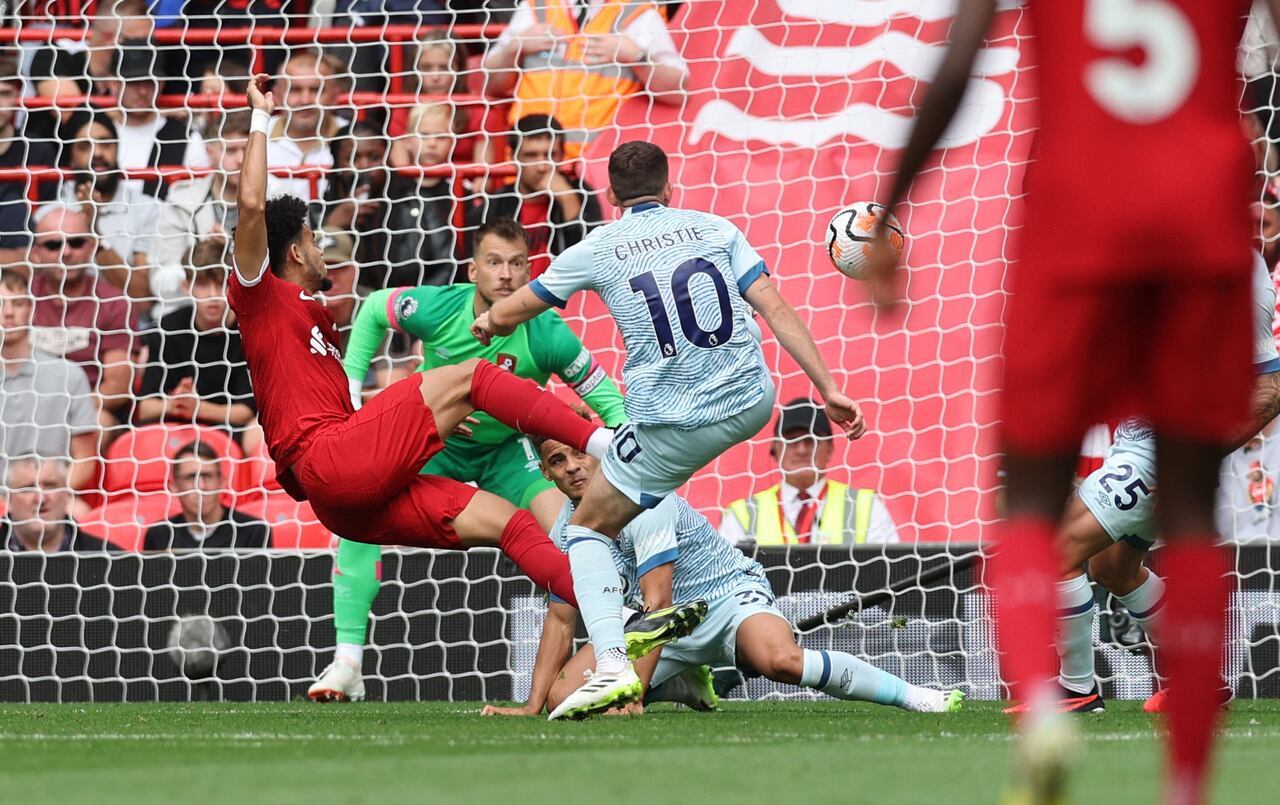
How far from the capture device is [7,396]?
375 inches

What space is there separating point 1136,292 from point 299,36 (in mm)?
7848

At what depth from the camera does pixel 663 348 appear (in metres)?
5.61

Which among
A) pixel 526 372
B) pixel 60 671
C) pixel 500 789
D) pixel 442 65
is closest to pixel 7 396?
pixel 60 671

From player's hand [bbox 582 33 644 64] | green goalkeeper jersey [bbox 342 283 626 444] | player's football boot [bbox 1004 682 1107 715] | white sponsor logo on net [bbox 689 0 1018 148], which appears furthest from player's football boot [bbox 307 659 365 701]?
player's hand [bbox 582 33 644 64]

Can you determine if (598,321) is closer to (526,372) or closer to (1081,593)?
(526,372)

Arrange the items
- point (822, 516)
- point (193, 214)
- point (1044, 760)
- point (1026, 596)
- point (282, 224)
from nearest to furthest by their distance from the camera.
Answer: point (1044, 760) → point (1026, 596) → point (282, 224) → point (822, 516) → point (193, 214)

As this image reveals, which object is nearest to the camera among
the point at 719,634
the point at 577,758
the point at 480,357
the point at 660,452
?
the point at 577,758

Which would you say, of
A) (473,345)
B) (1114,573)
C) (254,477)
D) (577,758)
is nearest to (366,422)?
(473,345)

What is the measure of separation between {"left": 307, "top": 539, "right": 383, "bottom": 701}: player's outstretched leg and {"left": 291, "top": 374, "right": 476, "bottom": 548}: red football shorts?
100cm

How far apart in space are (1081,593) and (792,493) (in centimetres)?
257

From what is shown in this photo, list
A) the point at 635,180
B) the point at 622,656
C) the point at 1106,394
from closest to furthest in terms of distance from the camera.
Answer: the point at 1106,394 → the point at 622,656 → the point at 635,180

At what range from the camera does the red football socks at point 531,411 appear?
583cm

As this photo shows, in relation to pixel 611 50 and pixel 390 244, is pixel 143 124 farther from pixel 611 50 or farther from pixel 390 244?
pixel 611 50

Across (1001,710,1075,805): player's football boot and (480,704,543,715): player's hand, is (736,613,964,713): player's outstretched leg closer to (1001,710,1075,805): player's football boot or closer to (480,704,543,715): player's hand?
(480,704,543,715): player's hand
